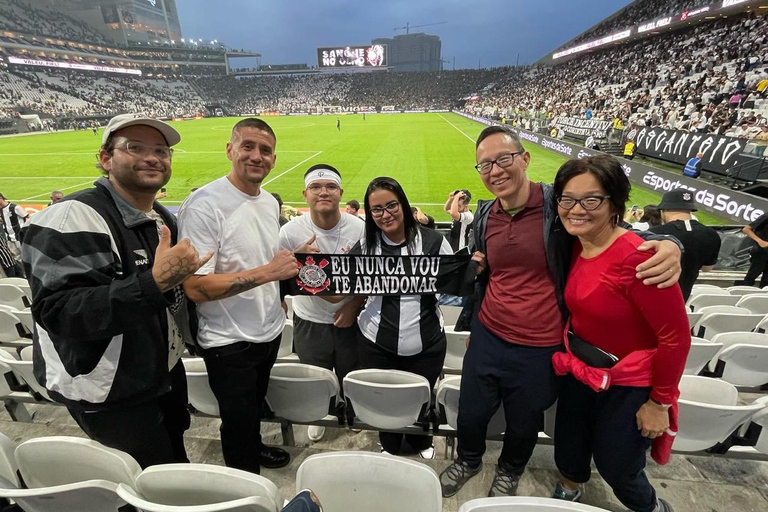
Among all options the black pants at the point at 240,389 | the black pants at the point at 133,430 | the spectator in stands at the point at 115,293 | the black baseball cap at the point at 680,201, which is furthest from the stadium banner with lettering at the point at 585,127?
the black pants at the point at 133,430

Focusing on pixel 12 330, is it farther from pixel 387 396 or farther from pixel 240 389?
pixel 387 396

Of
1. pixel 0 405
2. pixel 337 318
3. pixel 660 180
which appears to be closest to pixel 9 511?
pixel 337 318

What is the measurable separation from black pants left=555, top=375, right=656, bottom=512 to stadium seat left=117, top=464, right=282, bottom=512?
1.74 metres

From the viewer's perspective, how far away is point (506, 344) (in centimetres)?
245

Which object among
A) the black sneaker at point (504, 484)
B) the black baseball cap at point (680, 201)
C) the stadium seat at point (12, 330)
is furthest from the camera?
the stadium seat at point (12, 330)

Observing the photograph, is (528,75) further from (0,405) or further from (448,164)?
(0,405)

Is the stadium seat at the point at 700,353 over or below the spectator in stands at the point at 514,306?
below

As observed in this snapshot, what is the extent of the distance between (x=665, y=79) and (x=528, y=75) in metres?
35.8

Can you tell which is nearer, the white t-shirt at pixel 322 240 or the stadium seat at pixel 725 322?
the white t-shirt at pixel 322 240

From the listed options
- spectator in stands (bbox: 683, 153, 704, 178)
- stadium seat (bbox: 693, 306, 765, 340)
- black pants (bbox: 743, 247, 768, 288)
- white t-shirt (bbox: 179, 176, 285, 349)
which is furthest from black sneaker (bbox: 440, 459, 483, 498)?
spectator in stands (bbox: 683, 153, 704, 178)

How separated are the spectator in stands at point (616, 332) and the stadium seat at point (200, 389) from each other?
2.42 m

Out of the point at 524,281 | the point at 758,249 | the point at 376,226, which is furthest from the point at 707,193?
the point at 376,226

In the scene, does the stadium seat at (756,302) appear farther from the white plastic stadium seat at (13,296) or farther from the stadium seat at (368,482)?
the white plastic stadium seat at (13,296)

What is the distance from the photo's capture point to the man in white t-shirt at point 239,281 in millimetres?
2336
